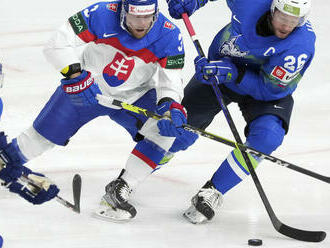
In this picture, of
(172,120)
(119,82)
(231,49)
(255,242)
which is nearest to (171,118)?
(172,120)

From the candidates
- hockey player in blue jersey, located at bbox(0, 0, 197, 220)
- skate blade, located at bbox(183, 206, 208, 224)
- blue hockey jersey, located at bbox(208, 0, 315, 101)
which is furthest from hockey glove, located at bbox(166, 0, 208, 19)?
skate blade, located at bbox(183, 206, 208, 224)

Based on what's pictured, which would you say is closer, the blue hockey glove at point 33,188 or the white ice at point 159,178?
the blue hockey glove at point 33,188

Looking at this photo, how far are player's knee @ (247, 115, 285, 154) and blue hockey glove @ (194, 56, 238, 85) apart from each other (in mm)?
269

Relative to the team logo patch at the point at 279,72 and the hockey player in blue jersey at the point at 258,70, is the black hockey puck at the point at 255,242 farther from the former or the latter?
the team logo patch at the point at 279,72

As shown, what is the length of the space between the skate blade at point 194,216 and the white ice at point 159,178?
40 millimetres

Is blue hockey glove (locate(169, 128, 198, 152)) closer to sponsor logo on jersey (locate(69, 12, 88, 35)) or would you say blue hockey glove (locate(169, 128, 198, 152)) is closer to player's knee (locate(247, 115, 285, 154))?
player's knee (locate(247, 115, 285, 154))

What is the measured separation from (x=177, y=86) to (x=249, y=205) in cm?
76

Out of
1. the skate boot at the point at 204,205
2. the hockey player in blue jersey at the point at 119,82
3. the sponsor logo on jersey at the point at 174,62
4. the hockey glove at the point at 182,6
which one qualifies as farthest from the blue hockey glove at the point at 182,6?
the skate boot at the point at 204,205

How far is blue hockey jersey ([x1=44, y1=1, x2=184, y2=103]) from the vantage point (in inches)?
152

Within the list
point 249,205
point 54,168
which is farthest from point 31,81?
point 249,205

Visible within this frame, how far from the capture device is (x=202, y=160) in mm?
4871

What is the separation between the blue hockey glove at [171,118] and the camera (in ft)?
12.5

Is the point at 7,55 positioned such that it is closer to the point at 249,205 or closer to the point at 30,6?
the point at 30,6

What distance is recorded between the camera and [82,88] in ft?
12.2
